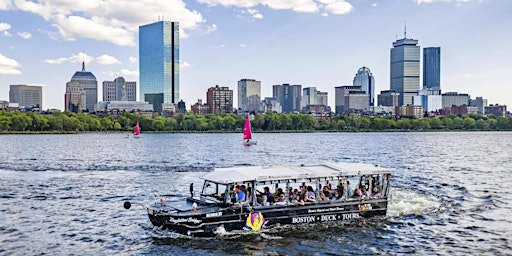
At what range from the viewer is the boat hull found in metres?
30.3

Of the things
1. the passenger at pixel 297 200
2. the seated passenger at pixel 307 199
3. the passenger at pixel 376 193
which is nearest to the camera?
the passenger at pixel 297 200

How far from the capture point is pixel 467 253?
98.9 feet

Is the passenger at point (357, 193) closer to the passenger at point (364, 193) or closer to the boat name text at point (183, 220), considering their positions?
the passenger at point (364, 193)

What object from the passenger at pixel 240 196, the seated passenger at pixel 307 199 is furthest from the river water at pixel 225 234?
the passenger at pixel 240 196

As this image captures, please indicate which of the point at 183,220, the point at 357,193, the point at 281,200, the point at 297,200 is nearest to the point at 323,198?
the point at 297,200

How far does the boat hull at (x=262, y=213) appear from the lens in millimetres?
30281

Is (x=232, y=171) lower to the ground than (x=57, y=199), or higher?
higher

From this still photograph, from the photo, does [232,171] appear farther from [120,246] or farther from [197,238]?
[120,246]

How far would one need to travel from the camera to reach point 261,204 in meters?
32.4

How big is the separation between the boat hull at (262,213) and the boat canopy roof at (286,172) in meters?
1.62

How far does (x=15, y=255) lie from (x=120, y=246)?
16.9ft

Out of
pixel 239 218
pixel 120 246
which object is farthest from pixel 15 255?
pixel 239 218

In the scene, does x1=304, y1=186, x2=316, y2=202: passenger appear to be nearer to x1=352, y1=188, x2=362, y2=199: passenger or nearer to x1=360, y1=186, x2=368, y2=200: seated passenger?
x1=352, y1=188, x2=362, y2=199: passenger

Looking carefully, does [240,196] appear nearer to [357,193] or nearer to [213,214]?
[213,214]
